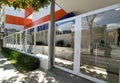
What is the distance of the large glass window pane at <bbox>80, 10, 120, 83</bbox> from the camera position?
504 cm

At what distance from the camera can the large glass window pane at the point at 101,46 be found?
16.5ft

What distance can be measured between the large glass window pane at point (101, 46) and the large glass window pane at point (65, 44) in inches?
32.1

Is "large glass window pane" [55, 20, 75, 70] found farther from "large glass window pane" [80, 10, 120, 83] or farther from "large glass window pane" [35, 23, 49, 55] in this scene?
"large glass window pane" [35, 23, 49, 55]

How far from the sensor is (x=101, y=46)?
5637 millimetres

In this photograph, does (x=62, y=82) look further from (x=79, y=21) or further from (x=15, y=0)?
(x=15, y=0)

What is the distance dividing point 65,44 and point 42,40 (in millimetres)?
2531

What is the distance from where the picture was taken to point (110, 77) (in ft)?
16.9

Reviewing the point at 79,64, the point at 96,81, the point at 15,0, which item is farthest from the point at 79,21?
the point at 15,0

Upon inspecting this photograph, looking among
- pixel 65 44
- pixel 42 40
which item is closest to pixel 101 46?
pixel 65 44

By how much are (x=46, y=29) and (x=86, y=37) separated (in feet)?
10.8

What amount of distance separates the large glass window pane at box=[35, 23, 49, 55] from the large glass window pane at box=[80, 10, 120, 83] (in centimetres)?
315

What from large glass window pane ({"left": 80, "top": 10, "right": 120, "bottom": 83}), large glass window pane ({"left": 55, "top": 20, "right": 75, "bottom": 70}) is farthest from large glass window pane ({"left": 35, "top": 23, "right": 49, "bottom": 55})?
large glass window pane ({"left": 80, "top": 10, "right": 120, "bottom": 83})

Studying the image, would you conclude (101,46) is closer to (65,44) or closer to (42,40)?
(65,44)

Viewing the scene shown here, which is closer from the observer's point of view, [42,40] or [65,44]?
[65,44]
